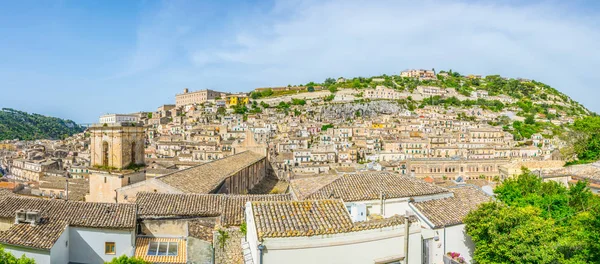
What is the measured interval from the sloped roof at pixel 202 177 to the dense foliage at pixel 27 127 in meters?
145

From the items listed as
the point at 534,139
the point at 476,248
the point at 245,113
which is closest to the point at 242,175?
the point at 476,248

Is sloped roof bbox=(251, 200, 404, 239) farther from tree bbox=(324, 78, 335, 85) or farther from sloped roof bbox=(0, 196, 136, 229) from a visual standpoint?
tree bbox=(324, 78, 335, 85)

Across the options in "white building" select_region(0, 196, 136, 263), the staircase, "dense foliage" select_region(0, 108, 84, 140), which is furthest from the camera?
"dense foliage" select_region(0, 108, 84, 140)

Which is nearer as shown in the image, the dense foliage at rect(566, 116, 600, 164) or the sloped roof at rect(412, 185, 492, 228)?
the sloped roof at rect(412, 185, 492, 228)

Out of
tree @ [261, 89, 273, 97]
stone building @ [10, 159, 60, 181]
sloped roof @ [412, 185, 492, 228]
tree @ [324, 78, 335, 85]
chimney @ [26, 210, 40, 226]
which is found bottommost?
stone building @ [10, 159, 60, 181]

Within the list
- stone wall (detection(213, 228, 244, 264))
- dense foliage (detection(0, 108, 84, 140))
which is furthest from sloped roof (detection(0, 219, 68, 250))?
dense foliage (detection(0, 108, 84, 140))

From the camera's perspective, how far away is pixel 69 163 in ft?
243

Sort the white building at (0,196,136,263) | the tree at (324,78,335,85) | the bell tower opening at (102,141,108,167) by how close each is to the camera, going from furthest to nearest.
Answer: the tree at (324,78,335,85), the bell tower opening at (102,141,108,167), the white building at (0,196,136,263)

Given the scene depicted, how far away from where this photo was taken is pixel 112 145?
78.1 feet

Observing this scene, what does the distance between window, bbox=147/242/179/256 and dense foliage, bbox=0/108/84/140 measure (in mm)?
156768

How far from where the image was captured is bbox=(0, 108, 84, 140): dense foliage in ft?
487

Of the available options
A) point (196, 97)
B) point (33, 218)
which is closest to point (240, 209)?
point (33, 218)

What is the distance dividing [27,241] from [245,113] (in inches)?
4502

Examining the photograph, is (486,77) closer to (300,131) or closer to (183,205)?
(300,131)
